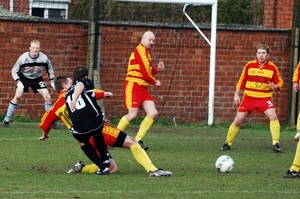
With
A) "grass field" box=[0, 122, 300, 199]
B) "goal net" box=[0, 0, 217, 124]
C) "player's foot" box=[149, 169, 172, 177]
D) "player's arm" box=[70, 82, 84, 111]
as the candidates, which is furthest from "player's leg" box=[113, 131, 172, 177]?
"goal net" box=[0, 0, 217, 124]

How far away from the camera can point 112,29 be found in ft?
53.7

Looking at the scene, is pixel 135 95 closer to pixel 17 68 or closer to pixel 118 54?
pixel 17 68

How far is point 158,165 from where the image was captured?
10227 mm

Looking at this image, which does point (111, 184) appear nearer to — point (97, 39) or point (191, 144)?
point (191, 144)

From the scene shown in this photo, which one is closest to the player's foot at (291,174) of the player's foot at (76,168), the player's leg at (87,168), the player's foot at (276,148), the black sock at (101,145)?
the player's leg at (87,168)

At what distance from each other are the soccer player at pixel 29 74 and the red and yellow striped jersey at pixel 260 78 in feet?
13.2

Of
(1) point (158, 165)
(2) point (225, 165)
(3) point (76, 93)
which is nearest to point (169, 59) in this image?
(1) point (158, 165)

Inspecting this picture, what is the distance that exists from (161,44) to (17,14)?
3.20m

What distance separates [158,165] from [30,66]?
203 inches

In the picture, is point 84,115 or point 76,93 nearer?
point 76,93

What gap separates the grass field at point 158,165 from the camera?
8.00m

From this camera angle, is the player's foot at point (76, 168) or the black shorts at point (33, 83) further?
the black shorts at point (33, 83)

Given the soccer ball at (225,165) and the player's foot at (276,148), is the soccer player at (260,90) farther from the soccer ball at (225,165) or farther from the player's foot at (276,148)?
the soccer ball at (225,165)

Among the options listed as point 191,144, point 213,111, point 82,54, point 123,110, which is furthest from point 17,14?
point 191,144
